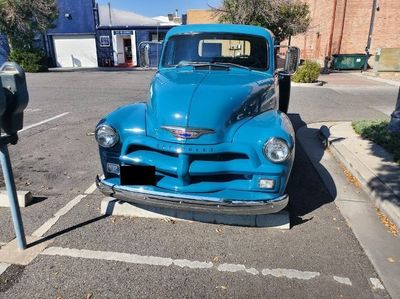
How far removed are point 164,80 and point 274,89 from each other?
1.44 metres

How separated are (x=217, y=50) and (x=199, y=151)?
87.2 inches

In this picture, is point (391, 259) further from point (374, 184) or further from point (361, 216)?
point (374, 184)

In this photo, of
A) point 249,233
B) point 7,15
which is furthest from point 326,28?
point 249,233

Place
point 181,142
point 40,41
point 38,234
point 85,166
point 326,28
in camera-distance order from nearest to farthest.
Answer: point 181,142, point 38,234, point 85,166, point 326,28, point 40,41

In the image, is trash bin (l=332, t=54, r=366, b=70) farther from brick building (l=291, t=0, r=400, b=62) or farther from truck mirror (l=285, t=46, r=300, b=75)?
truck mirror (l=285, t=46, r=300, b=75)

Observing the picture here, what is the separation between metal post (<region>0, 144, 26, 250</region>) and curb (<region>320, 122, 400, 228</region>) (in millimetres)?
3780

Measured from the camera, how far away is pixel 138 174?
10.8 ft

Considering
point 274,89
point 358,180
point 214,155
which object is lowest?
point 358,180

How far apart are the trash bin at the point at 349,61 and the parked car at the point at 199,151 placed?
2361 centimetres

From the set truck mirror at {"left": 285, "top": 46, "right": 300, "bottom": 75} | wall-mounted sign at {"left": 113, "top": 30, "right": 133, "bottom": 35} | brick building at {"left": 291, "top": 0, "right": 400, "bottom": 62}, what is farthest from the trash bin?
truck mirror at {"left": 285, "top": 46, "right": 300, "bottom": 75}

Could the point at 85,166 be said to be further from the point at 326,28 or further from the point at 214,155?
the point at 326,28

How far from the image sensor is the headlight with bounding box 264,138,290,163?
3.18 m

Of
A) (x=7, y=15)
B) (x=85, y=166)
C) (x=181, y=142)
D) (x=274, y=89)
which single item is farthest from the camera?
(x=7, y=15)

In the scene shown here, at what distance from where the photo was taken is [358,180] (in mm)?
4914
